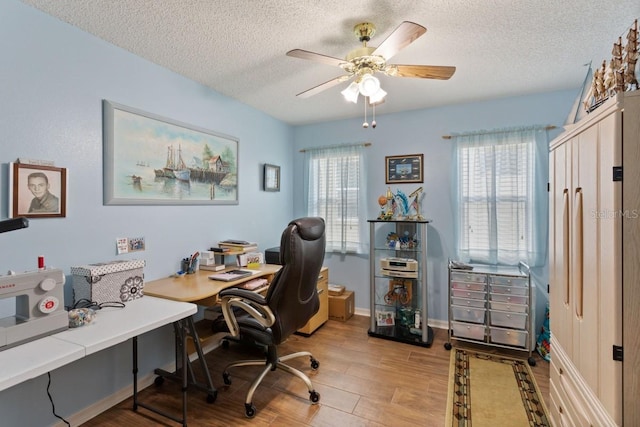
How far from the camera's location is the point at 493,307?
277 centimetres

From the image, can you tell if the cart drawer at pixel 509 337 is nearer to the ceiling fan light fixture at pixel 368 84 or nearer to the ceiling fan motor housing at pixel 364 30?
the ceiling fan light fixture at pixel 368 84

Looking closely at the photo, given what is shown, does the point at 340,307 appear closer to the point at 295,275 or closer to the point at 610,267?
the point at 295,275

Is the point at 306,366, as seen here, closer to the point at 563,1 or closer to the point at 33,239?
the point at 33,239

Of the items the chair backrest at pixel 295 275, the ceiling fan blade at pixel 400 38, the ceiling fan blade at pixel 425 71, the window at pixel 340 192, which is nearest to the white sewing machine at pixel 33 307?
the chair backrest at pixel 295 275

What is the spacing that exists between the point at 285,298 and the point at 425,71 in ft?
5.46

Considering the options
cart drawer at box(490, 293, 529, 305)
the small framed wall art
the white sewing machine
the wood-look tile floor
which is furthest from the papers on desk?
cart drawer at box(490, 293, 529, 305)

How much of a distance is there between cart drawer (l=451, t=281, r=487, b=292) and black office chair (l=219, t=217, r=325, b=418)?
1504 mm

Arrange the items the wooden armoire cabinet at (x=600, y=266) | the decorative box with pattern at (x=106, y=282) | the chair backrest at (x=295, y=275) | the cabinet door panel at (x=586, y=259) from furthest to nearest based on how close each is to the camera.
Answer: the chair backrest at (x=295, y=275), the decorative box with pattern at (x=106, y=282), the cabinet door panel at (x=586, y=259), the wooden armoire cabinet at (x=600, y=266)

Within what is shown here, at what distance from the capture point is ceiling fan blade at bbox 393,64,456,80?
1807mm

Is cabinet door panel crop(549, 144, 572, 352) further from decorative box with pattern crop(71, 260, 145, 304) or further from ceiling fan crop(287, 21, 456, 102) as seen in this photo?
decorative box with pattern crop(71, 260, 145, 304)

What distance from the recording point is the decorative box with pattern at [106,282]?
177 centimetres

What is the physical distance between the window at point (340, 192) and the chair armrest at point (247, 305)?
6.37 ft

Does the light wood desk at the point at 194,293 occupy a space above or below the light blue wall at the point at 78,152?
below

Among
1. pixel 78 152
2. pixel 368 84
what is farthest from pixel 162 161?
pixel 368 84
